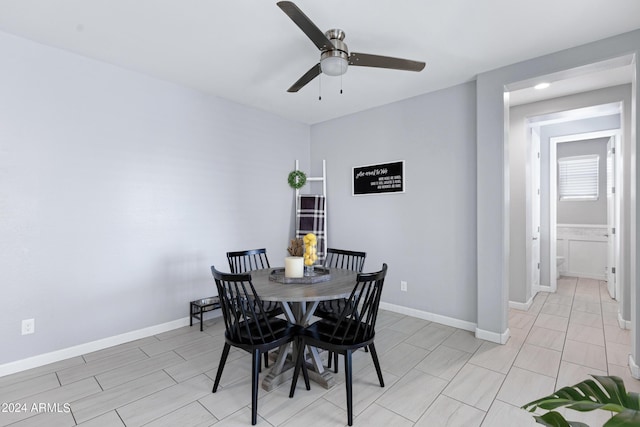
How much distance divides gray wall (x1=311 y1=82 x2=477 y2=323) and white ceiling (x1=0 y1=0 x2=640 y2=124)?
0.53m

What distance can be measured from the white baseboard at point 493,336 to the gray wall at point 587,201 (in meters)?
3.99

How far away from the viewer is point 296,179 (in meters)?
4.48

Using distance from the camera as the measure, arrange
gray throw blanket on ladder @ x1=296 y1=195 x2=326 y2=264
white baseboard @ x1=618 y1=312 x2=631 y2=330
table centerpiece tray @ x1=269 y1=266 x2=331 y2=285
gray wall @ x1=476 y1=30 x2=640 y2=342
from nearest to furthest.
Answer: table centerpiece tray @ x1=269 y1=266 x2=331 y2=285 → gray wall @ x1=476 y1=30 x2=640 y2=342 → white baseboard @ x1=618 y1=312 x2=631 y2=330 → gray throw blanket on ladder @ x1=296 y1=195 x2=326 y2=264

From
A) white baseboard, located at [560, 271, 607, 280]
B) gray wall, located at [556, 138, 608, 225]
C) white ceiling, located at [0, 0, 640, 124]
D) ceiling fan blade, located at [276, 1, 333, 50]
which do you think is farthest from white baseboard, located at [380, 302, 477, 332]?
gray wall, located at [556, 138, 608, 225]

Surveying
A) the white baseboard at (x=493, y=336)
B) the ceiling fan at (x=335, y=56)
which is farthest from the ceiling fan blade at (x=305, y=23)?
the white baseboard at (x=493, y=336)

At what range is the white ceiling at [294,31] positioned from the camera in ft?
6.72

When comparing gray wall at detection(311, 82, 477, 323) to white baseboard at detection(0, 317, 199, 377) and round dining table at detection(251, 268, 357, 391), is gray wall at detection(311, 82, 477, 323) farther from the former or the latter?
white baseboard at detection(0, 317, 199, 377)

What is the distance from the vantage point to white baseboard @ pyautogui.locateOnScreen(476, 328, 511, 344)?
291 centimetres

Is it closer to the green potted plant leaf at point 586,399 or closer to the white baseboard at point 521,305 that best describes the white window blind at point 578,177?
the white baseboard at point 521,305

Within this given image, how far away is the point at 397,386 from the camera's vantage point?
7.23 feet

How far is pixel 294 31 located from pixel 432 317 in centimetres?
323

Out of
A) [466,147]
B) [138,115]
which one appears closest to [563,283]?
[466,147]

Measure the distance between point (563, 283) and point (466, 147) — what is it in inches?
146

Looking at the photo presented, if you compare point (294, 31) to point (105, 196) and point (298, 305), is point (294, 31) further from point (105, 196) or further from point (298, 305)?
point (105, 196)
